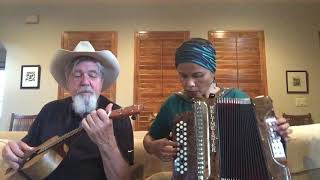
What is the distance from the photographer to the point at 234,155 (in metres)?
1.24

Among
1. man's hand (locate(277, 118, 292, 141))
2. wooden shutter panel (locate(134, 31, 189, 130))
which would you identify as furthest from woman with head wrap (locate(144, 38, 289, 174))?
wooden shutter panel (locate(134, 31, 189, 130))

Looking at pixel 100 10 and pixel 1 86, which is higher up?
pixel 100 10

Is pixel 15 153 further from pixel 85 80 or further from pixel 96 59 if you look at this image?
pixel 96 59

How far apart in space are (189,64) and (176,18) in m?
3.18

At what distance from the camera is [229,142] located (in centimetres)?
126

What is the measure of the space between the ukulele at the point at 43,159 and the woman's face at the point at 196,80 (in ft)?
1.67

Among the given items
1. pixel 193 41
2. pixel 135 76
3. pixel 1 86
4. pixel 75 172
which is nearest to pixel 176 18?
pixel 135 76

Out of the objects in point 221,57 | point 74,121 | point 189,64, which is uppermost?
point 221,57

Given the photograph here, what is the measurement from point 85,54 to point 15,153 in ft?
1.89

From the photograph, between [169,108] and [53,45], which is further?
[53,45]

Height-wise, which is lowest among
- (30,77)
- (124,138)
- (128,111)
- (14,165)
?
(14,165)

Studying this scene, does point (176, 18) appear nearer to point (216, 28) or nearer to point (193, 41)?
point (216, 28)

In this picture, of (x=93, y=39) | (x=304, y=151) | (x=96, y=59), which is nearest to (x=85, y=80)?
(x=96, y=59)

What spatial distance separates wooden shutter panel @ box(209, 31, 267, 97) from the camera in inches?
173
